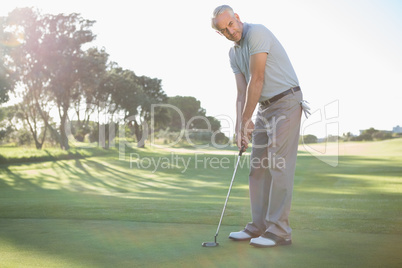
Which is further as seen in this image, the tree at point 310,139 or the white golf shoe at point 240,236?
the tree at point 310,139

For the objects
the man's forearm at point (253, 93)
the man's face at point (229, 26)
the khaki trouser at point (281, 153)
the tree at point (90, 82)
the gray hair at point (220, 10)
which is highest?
the tree at point (90, 82)

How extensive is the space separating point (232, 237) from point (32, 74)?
37.0 metres

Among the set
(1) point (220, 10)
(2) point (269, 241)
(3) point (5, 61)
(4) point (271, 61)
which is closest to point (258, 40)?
(4) point (271, 61)

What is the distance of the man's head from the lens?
436 cm

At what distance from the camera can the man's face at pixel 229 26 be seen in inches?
172

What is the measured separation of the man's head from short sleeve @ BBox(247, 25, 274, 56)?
0.44 ft

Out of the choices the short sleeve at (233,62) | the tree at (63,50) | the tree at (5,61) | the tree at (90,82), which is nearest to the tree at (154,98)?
the tree at (90,82)

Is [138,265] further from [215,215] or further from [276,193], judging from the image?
[215,215]

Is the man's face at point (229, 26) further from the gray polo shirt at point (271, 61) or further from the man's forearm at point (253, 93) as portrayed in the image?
the man's forearm at point (253, 93)

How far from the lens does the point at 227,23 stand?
4.38 meters

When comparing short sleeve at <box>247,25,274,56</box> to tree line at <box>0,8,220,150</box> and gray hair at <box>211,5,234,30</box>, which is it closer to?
gray hair at <box>211,5,234,30</box>

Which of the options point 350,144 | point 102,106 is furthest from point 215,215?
point 102,106

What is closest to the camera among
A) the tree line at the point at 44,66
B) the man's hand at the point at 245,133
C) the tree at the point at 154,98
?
the man's hand at the point at 245,133

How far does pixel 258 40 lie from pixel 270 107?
0.66m
